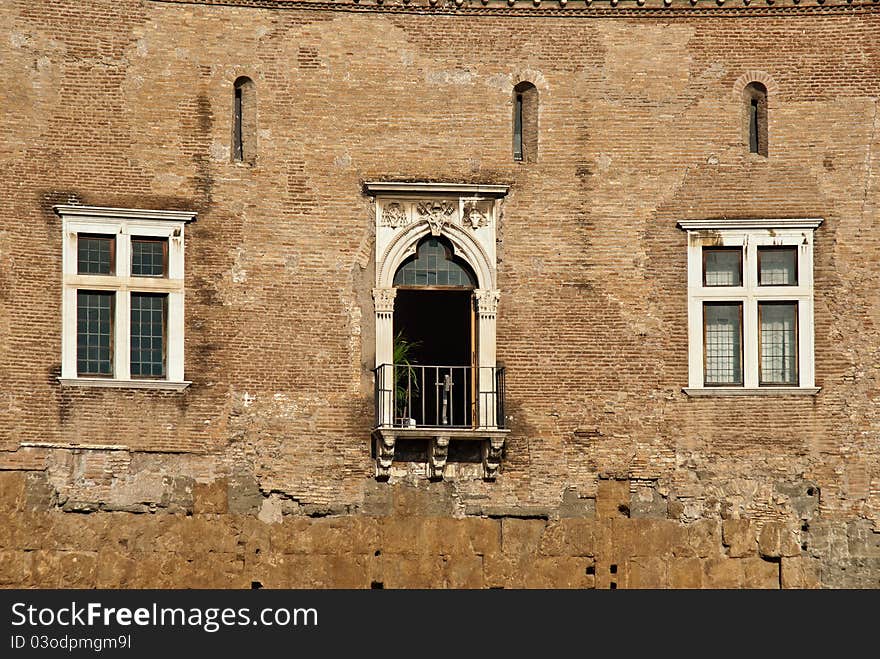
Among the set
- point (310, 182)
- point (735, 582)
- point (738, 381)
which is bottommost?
point (735, 582)

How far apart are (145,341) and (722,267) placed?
890 cm

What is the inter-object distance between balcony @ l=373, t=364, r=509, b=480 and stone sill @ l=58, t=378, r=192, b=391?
120 inches

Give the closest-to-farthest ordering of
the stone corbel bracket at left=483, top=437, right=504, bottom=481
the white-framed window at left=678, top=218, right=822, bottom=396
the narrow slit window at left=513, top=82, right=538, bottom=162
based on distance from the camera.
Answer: the stone corbel bracket at left=483, top=437, right=504, bottom=481, the white-framed window at left=678, top=218, right=822, bottom=396, the narrow slit window at left=513, top=82, right=538, bottom=162

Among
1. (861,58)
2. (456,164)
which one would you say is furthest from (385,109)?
(861,58)

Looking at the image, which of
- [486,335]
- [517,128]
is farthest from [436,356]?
[517,128]

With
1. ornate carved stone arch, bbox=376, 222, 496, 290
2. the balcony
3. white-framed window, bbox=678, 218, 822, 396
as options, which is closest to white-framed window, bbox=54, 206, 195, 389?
the balcony

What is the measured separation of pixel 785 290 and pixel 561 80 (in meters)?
4.74

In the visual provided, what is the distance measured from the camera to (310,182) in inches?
1538

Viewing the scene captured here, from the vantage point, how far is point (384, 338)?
38750mm

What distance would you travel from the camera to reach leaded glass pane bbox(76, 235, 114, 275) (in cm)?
3812

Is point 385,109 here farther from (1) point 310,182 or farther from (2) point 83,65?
(2) point 83,65

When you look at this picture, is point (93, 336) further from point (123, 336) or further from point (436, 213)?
point (436, 213)

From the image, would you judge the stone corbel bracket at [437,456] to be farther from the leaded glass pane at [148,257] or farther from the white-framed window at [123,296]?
the leaded glass pane at [148,257]

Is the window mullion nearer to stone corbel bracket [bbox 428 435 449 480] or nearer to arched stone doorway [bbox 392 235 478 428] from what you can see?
arched stone doorway [bbox 392 235 478 428]
